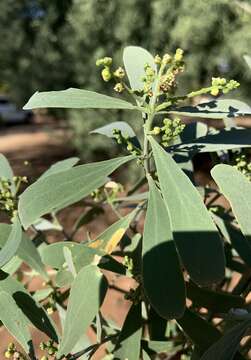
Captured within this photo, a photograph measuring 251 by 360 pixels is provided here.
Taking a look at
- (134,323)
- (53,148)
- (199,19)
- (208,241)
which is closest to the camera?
(208,241)

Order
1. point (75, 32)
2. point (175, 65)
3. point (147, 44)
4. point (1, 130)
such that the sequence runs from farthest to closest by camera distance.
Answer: point (1, 130) → point (75, 32) → point (147, 44) → point (175, 65)

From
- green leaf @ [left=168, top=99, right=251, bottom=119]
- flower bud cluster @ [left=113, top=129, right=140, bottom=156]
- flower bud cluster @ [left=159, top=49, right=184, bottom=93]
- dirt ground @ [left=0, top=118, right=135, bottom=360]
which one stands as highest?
flower bud cluster @ [left=159, top=49, right=184, bottom=93]

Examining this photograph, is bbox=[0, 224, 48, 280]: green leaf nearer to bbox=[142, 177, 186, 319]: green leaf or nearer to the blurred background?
bbox=[142, 177, 186, 319]: green leaf

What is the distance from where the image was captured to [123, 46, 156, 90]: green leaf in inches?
39.6

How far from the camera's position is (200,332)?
88 cm

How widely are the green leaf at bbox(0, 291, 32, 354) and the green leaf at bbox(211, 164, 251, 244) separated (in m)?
0.41

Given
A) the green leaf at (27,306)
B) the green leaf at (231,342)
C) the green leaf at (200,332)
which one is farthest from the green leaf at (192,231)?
the green leaf at (27,306)

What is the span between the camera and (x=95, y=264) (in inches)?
30.5

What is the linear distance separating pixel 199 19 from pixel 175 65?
18.9 feet

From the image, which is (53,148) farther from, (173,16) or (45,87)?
(173,16)

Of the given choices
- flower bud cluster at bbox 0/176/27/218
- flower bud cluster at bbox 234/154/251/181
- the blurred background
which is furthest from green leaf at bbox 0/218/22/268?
the blurred background

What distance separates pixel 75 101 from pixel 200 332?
1.60 feet

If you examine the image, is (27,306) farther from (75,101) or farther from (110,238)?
(75,101)

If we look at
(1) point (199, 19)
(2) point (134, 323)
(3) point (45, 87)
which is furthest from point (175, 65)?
(3) point (45, 87)
